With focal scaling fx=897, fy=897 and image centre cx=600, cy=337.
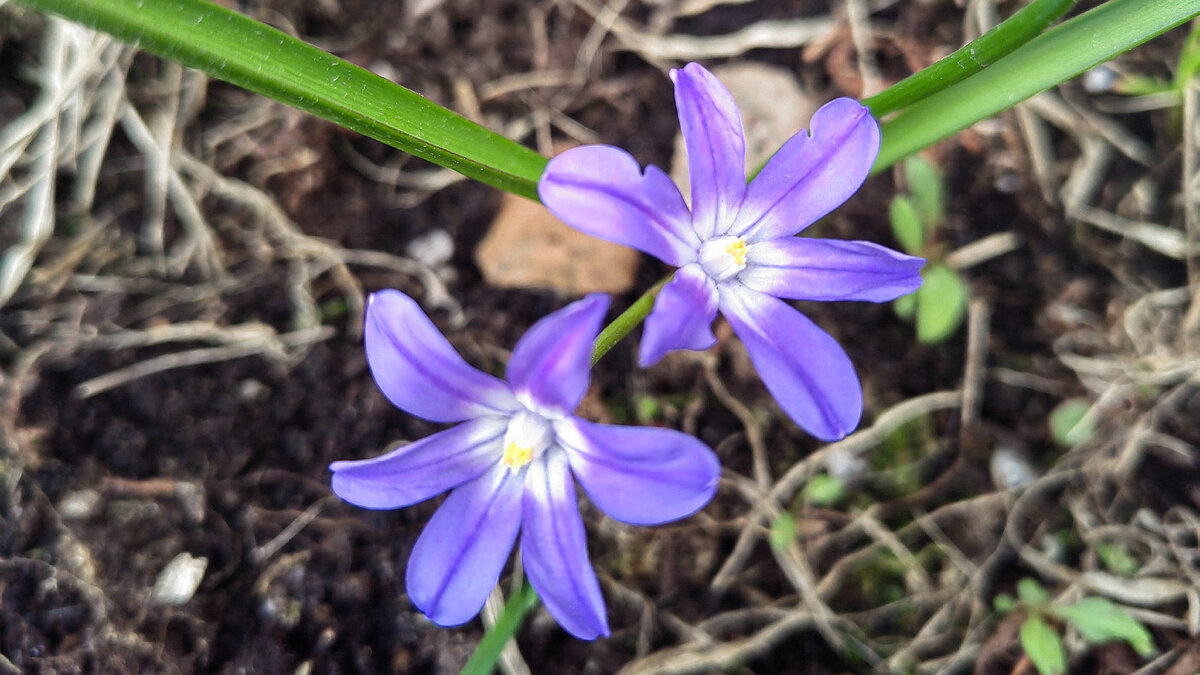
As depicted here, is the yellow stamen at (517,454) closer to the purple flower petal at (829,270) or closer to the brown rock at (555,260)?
the purple flower petal at (829,270)

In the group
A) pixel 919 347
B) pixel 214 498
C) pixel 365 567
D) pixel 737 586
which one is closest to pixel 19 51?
pixel 214 498

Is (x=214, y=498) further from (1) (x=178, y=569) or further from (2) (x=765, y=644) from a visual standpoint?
(2) (x=765, y=644)

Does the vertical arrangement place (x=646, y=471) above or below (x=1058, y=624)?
below

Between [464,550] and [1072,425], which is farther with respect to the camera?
[1072,425]

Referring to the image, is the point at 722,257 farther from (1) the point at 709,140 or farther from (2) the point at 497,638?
(2) the point at 497,638

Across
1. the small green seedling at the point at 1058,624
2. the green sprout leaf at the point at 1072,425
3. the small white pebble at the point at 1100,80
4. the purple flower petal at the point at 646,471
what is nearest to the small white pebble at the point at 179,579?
the purple flower petal at the point at 646,471

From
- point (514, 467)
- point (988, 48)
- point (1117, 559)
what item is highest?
point (988, 48)

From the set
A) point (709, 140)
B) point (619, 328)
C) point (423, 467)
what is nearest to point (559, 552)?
point (423, 467)

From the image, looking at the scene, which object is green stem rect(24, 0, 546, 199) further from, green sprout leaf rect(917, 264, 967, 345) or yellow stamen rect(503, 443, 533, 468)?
green sprout leaf rect(917, 264, 967, 345)
